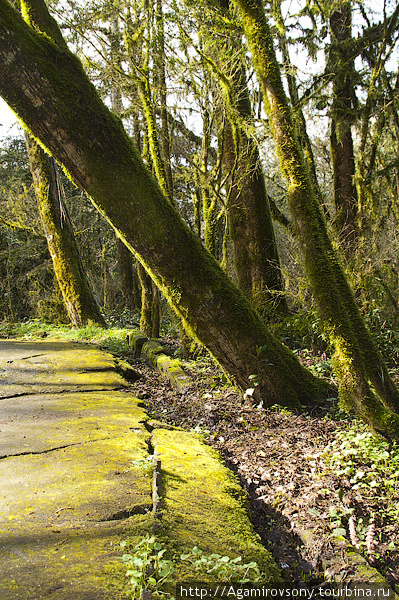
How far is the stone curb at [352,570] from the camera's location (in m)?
1.80

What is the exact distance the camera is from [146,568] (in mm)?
1576

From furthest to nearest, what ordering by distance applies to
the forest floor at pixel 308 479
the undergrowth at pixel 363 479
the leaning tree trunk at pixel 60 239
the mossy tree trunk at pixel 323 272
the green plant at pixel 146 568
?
the leaning tree trunk at pixel 60 239 → the mossy tree trunk at pixel 323 272 → the undergrowth at pixel 363 479 → the forest floor at pixel 308 479 → the green plant at pixel 146 568

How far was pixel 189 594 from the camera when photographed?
1521mm

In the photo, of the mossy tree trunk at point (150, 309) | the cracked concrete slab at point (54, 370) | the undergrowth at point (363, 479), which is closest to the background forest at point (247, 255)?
the undergrowth at point (363, 479)

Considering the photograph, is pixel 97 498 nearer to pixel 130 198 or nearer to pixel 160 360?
pixel 130 198

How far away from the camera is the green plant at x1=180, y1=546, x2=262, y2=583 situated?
1.65 m

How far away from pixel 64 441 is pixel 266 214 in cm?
581

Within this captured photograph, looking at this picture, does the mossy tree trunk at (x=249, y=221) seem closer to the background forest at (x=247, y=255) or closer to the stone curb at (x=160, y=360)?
the background forest at (x=247, y=255)

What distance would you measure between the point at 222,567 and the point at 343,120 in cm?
1049

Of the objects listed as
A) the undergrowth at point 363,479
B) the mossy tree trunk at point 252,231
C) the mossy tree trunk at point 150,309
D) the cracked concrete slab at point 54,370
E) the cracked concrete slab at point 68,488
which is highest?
the mossy tree trunk at point 252,231

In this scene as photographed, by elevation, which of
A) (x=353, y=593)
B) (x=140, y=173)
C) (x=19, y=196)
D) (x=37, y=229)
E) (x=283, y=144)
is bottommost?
(x=353, y=593)

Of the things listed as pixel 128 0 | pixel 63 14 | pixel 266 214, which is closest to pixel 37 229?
pixel 63 14

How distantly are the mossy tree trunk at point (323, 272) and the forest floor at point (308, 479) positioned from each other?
1.13ft

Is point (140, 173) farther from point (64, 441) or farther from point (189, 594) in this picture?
point (189, 594)
